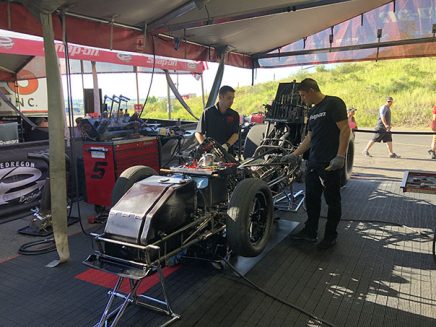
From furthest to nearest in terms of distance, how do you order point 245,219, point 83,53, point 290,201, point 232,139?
point 83,53, point 290,201, point 232,139, point 245,219

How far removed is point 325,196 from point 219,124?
1399 millimetres

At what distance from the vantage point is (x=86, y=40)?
3785 millimetres

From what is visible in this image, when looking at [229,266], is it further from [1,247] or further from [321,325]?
[1,247]

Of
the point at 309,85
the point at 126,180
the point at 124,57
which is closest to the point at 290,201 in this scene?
the point at 309,85

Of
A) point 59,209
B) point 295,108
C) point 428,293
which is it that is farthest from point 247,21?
point 428,293

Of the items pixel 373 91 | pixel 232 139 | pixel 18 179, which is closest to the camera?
pixel 232 139

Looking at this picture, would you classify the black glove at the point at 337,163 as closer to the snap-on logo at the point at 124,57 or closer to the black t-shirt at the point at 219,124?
the black t-shirt at the point at 219,124

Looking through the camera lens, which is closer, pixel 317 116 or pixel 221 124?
pixel 317 116

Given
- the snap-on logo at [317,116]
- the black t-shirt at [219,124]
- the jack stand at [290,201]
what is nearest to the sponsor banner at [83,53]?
the black t-shirt at [219,124]

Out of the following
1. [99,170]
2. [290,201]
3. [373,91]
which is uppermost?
[373,91]

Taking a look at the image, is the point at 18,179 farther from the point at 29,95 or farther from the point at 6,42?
the point at 29,95

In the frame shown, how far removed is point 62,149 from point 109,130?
1.69 m

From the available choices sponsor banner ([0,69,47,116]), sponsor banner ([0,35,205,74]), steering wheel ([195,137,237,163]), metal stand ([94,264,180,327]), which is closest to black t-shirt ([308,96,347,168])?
steering wheel ([195,137,237,163])

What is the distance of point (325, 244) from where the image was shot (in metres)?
3.60
